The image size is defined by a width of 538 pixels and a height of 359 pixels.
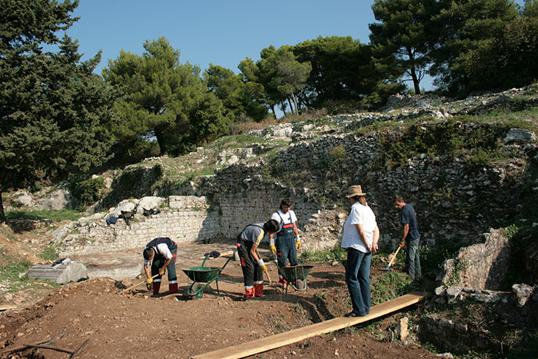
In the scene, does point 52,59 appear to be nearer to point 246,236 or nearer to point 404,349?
point 246,236

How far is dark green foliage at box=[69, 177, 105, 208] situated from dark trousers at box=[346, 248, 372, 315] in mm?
21624

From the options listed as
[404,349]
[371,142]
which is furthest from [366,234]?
[371,142]

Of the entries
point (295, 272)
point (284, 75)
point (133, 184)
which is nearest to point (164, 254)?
point (295, 272)

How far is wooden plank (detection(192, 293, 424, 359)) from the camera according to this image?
4547 millimetres

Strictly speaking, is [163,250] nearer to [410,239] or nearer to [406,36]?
[410,239]

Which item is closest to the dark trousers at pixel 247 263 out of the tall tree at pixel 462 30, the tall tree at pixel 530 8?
the tall tree at pixel 462 30

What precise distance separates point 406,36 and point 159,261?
2118cm

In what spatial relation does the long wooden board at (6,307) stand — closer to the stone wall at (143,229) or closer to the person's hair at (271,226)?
the person's hair at (271,226)

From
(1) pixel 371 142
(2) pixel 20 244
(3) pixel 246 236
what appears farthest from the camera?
(2) pixel 20 244

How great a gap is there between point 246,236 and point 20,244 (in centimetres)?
950

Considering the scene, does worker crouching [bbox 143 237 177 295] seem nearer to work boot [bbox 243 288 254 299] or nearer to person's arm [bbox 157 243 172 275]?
person's arm [bbox 157 243 172 275]

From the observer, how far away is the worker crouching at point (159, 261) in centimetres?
728

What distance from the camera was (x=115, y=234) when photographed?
1462 cm

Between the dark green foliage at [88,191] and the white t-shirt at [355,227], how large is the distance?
70.9ft
